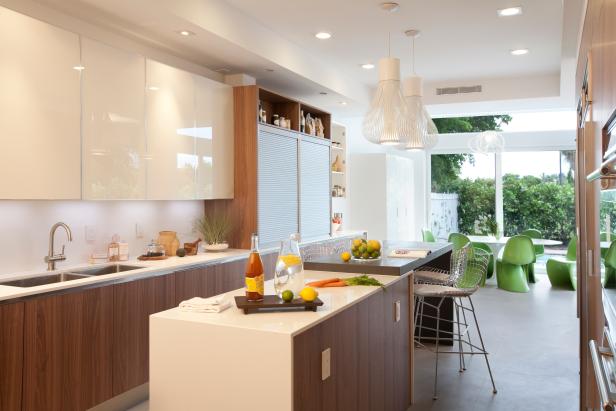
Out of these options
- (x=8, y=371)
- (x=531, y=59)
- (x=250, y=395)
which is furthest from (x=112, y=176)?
(x=531, y=59)

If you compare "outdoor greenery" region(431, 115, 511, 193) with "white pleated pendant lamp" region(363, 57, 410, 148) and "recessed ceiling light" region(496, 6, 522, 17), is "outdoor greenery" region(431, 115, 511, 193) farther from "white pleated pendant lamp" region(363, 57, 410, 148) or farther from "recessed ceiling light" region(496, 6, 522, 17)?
"white pleated pendant lamp" region(363, 57, 410, 148)

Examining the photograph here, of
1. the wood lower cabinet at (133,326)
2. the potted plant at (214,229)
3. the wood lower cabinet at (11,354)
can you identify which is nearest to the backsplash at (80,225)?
the potted plant at (214,229)

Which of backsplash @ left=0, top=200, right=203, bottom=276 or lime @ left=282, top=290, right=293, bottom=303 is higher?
backsplash @ left=0, top=200, right=203, bottom=276

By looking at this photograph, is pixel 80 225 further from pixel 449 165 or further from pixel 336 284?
pixel 449 165

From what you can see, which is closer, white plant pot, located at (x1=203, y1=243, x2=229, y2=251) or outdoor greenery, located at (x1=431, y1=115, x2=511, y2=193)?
white plant pot, located at (x1=203, y1=243, x2=229, y2=251)

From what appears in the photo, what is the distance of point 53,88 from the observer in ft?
10.6

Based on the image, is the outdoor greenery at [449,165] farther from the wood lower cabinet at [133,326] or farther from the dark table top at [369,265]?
the wood lower cabinet at [133,326]

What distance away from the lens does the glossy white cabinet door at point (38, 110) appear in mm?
2967

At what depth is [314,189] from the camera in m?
6.14

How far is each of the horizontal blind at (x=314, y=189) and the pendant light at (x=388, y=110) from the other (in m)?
1.92

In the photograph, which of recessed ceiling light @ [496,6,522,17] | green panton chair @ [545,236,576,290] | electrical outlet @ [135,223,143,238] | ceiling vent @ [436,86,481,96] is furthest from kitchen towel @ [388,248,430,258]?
green panton chair @ [545,236,576,290]

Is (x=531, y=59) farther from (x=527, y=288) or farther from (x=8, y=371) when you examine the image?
(x=8, y=371)

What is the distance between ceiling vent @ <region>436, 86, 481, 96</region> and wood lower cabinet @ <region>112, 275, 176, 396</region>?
197 inches

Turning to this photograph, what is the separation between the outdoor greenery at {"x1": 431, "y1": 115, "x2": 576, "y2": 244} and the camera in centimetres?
937
